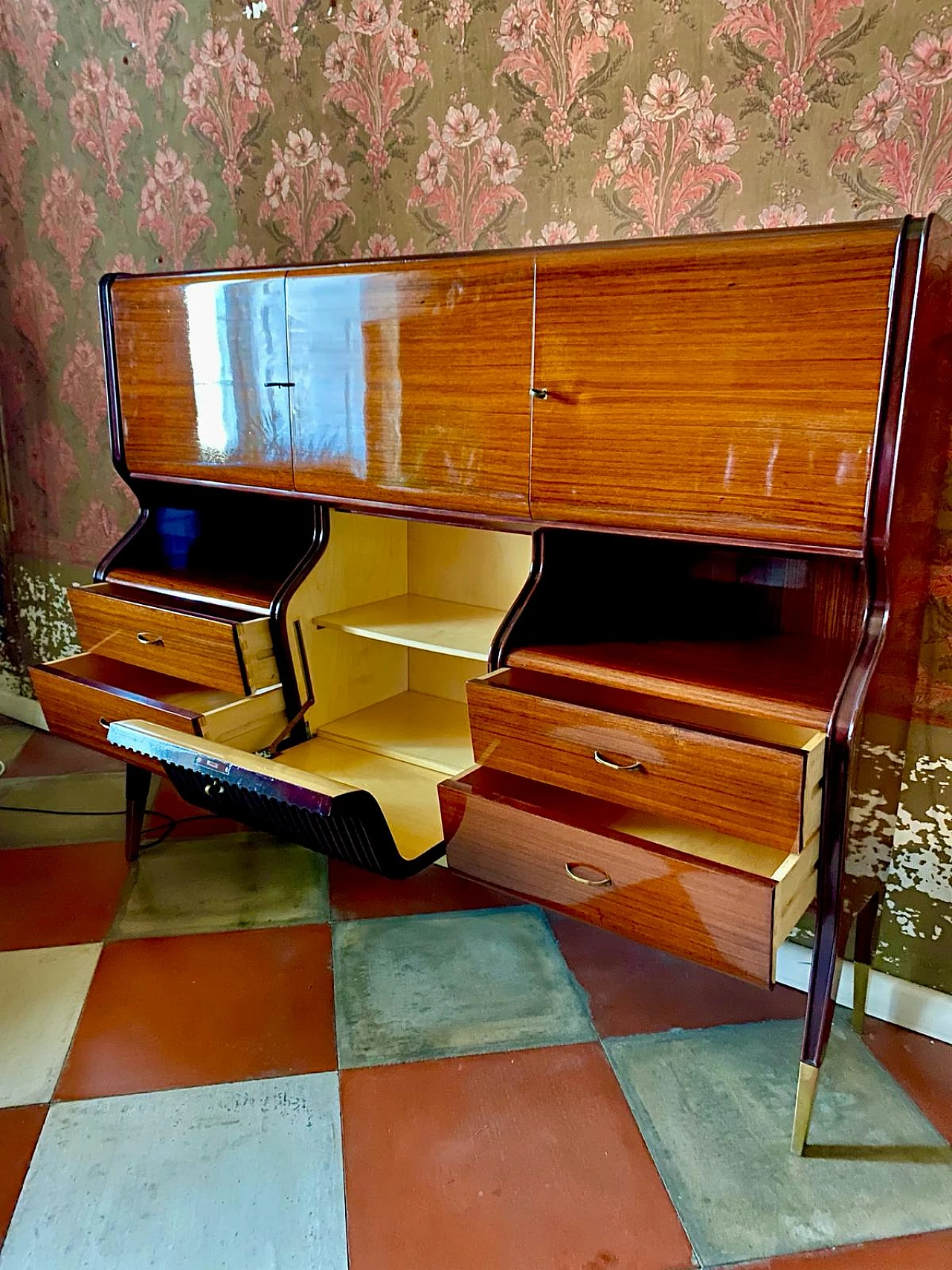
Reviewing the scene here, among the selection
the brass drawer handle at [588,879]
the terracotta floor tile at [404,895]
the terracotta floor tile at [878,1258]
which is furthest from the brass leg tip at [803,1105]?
the terracotta floor tile at [404,895]

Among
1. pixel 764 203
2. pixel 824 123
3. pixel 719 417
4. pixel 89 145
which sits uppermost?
pixel 89 145

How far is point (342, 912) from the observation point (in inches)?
82.7

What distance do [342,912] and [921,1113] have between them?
4.03 feet

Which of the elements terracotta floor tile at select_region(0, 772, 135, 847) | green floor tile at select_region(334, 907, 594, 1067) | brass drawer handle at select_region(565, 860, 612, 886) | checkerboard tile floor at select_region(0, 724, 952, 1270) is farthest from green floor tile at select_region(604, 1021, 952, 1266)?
terracotta floor tile at select_region(0, 772, 135, 847)

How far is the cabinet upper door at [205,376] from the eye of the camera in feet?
5.92

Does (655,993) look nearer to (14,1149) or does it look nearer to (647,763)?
(647,763)

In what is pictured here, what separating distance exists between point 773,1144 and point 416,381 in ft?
4.72

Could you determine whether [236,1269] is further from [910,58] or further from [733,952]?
[910,58]

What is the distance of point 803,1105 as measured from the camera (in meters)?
1.43

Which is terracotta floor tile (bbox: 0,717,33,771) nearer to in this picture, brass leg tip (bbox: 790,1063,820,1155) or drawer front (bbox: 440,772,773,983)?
drawer front (bbox: 440,772,773,983)

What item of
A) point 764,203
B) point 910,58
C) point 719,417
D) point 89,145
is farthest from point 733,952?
point 89,145

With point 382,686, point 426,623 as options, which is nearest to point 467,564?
point 426,623

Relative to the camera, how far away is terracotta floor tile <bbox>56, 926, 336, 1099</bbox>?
1633mm

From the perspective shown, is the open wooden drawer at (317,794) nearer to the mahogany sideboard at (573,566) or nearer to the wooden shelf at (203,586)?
the mahogany sideboard at (573,566)
